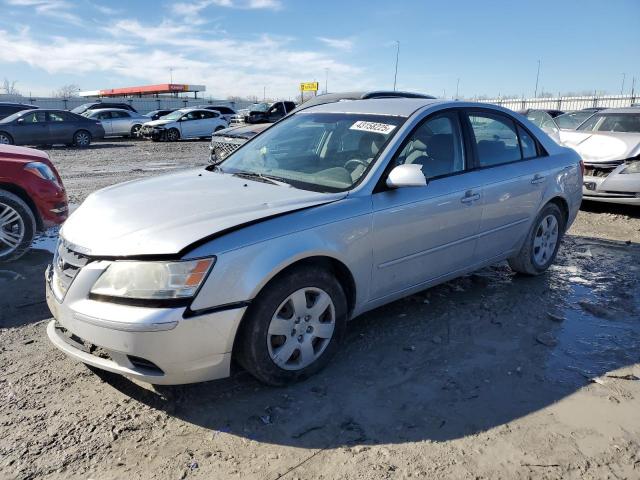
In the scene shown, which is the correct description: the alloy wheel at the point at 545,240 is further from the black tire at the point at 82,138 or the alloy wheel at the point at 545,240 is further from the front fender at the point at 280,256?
the black tire at the point at 82,138

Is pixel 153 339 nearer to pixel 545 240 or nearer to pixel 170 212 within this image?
pixel 170 212

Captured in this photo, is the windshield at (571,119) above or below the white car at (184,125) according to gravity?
above

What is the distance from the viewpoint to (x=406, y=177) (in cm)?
326

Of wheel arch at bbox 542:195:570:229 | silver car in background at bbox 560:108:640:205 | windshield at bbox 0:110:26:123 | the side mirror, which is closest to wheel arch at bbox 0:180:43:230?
the side mirror

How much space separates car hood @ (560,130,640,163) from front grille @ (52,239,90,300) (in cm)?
766

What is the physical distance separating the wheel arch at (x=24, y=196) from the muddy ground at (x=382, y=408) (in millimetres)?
1468

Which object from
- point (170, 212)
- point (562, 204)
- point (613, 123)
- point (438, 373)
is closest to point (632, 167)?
point (613, 123)

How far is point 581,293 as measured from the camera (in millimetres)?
4703

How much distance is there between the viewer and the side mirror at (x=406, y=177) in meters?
3.25

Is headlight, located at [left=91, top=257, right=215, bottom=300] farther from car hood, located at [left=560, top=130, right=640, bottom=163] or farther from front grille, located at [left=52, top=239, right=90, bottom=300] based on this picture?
car hood, located at [left=560, top=130, right=640, bottom=163]

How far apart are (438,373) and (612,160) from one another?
20.3 feet

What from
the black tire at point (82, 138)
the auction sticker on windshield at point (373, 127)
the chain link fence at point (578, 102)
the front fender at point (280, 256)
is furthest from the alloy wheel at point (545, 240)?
the chain link fence at point (578, 102)

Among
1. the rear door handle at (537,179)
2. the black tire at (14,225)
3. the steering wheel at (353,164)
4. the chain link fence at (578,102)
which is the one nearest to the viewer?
the steering wheel at (353,164)

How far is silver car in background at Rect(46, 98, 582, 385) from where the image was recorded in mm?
2592
